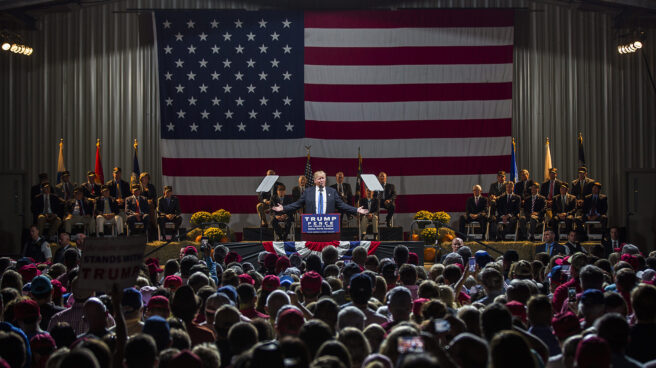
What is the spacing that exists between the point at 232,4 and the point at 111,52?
3.22 meters

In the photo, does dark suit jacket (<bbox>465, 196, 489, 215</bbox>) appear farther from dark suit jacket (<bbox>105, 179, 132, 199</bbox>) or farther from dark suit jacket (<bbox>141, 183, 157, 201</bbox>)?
dark suit jacket (<bbox>105, 179, 132, 199</bbox>)

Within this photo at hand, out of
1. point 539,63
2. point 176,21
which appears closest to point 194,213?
point 176,21

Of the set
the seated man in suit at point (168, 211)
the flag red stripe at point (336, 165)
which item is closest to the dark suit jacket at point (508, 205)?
the flag red stripe at point (336, 165)

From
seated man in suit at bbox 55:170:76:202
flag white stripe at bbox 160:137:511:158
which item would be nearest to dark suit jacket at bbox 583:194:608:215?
flag white stripe at bbox 160:137:511:158

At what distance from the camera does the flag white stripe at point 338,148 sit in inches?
694

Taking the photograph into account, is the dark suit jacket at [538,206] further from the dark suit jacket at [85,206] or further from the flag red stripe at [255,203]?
the dark suit jacket at [85,206]

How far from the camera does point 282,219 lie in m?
15.5

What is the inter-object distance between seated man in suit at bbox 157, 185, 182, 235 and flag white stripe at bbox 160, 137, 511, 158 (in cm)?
190

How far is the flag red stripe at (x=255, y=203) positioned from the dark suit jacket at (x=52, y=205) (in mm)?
2843

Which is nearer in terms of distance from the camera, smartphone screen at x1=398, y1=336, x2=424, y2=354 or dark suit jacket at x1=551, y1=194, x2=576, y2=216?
smartphone screen at x1=398, y1=336, x2=424, y2=354

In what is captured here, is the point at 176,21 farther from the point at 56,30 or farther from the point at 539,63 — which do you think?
the point at 539,63

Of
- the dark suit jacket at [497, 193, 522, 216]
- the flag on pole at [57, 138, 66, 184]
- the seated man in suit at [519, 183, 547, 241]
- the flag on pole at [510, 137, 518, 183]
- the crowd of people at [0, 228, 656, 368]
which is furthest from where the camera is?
the flag on pole at [57, 138, 66, 184]

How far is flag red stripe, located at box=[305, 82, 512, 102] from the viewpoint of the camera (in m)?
17.7

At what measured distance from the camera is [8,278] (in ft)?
20.4
